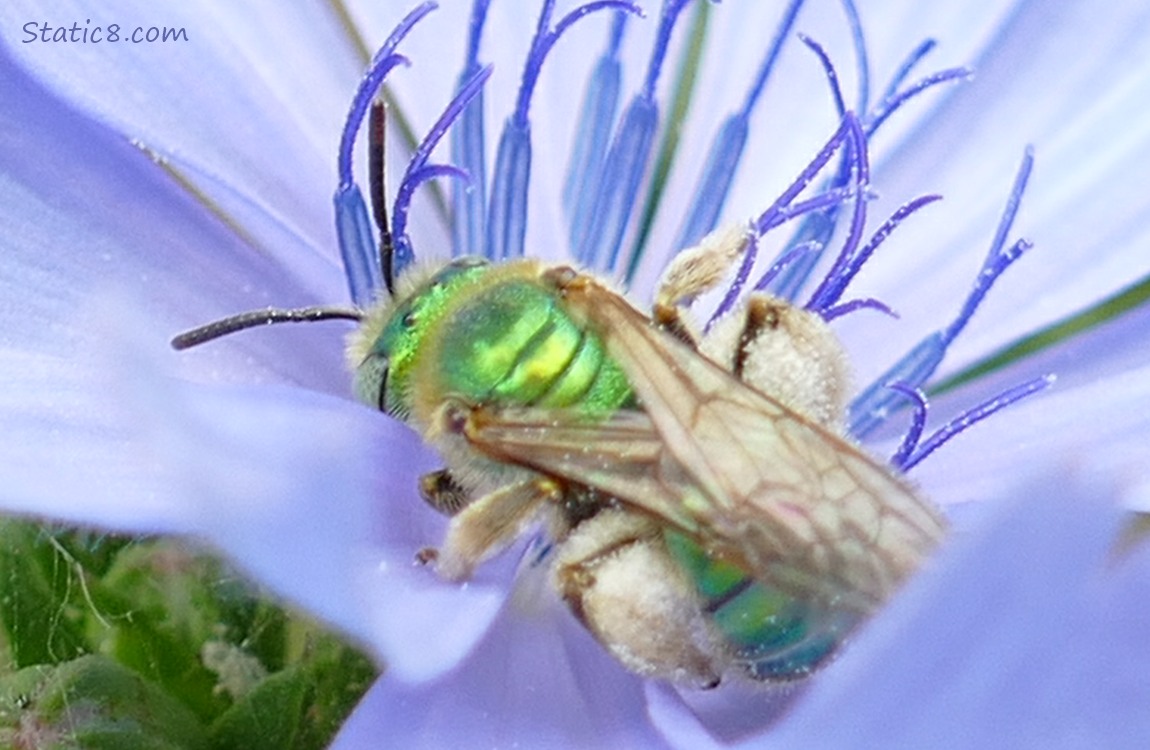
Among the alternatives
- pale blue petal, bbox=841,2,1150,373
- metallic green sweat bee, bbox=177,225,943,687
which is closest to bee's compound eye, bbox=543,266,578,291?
metallic green sweat bee, bbox=177,225,943,687

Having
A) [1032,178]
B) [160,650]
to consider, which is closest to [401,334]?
[160,650]

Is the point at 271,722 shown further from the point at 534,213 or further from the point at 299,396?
the point at 534,213

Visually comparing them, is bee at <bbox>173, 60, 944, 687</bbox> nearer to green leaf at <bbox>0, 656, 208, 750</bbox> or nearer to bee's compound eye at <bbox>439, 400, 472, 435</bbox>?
bee's compound eye at <bbox>439, 400, 472, 435</bbox>

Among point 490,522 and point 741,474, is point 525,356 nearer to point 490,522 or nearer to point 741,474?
point 490,522

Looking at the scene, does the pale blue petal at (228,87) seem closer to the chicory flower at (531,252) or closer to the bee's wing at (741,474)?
the chicory flower at (531,252)

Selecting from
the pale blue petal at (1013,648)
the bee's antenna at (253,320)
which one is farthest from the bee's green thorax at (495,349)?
the pale blue petal at (1013,648)

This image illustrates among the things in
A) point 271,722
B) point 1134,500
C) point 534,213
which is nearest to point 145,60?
point 534,213

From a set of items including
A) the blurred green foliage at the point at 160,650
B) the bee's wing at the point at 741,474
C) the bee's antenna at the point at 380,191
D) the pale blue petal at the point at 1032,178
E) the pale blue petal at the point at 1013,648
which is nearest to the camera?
the pale blue petal at the point at 1013,648
